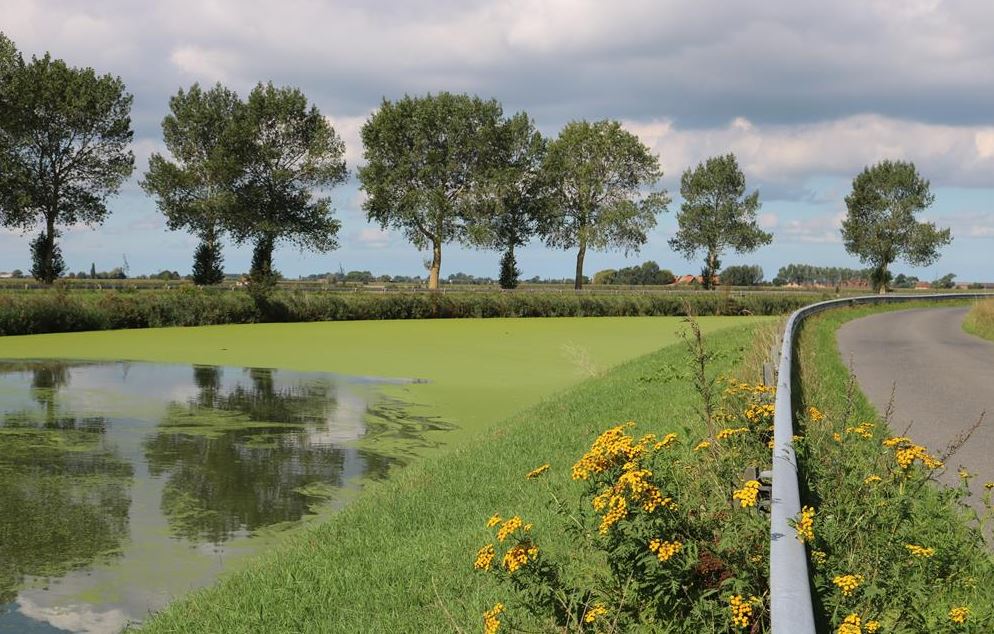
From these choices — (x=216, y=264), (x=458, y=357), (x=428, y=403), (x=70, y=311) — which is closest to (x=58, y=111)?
(x=216, y=264)

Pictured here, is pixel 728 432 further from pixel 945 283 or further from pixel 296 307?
pixel 945 283

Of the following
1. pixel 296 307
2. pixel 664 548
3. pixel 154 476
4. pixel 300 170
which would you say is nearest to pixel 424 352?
pixel 296 307

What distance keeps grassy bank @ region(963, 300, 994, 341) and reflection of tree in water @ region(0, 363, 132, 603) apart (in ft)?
76.5

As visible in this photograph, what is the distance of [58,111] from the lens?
173 ft

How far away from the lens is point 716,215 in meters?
85.2

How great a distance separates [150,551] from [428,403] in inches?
347

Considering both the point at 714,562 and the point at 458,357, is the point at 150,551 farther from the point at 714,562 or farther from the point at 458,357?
the point at 458,357

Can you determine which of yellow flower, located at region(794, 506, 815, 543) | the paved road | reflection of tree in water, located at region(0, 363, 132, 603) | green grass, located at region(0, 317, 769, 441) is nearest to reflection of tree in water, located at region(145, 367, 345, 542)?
reflection of tree in water, located at region(0, 363, 132, 603)

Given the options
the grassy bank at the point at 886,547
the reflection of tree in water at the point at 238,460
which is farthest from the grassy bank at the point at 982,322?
the grassy bank at the point at 886,547

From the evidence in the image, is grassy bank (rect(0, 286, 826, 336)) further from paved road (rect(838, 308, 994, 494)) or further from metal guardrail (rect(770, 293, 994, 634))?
metal guardrail (rect(770, 293, 994, 634))

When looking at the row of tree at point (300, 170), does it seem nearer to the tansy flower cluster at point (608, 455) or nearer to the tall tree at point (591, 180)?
the tall tree at point (591, 180)

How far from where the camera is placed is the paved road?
977 cm

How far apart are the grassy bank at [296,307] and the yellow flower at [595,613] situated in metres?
16.5

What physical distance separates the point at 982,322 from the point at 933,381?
14956 mm
